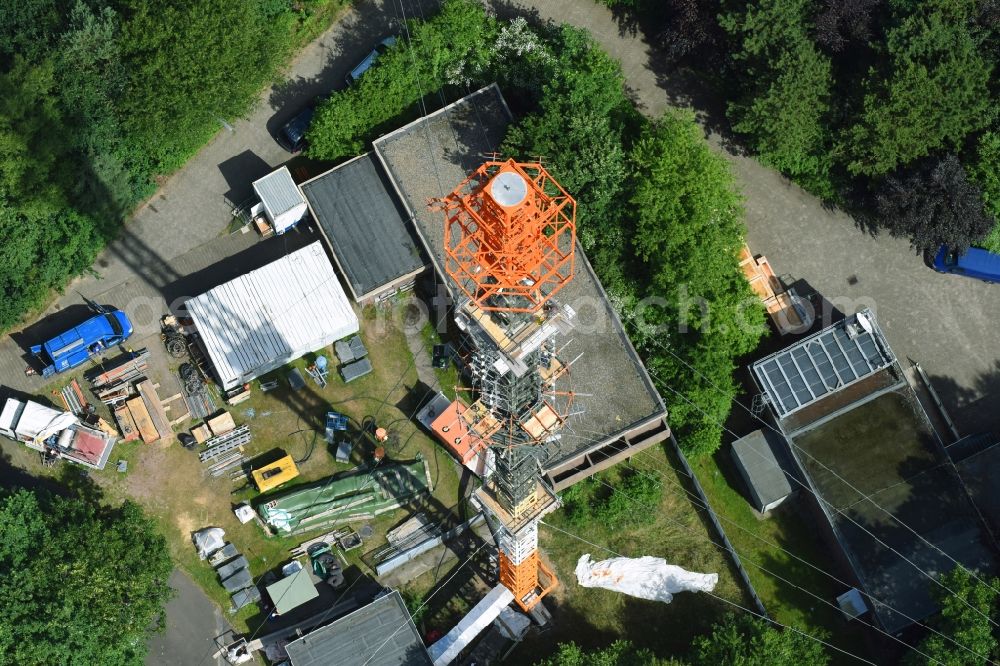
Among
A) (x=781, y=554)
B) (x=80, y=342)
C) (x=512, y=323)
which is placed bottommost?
(x=781, y=554)

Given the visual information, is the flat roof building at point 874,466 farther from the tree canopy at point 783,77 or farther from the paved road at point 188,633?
the paved road at point 188,633

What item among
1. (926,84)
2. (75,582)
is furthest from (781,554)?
(75,582)

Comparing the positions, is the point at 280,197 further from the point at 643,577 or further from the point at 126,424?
the point at 643,577

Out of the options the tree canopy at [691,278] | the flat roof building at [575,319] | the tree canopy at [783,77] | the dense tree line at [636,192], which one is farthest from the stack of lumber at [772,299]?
the flat roof building at [575,319]

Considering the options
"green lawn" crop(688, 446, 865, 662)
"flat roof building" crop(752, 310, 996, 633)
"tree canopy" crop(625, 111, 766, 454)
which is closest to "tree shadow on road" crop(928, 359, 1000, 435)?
"flat roof building" crop(752, 310, 996, 633)

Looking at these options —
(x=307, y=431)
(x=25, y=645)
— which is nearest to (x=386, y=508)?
(x=307, y=431)
